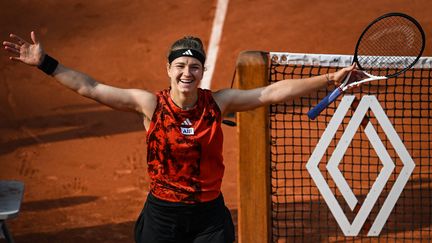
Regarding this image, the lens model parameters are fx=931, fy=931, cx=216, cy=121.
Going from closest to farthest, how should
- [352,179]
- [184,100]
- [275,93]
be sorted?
1. [184,100]
2. [275,93]
3. [352,179]

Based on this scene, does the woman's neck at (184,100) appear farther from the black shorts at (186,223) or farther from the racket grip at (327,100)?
the racket grip at (327,100)

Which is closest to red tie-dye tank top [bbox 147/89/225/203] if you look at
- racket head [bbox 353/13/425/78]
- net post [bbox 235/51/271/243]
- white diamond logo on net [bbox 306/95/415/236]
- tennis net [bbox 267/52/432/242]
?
net post [bbox 235/51/271/243]

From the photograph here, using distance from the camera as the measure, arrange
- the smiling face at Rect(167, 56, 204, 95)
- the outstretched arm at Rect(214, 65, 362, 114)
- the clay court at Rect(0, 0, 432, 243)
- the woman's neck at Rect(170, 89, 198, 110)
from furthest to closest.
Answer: the clay court at Rect(0, 0, 432, 243) → the outstretched arm at Rect(214, 65, 362, 114) → the woman's neck at Rect(170, 89, 198, 110) → the smiling face at Rect(167, 56, 204, 95)

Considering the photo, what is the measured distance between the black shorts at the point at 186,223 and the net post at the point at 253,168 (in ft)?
5.19

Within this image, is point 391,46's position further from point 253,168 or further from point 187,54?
point 187,54

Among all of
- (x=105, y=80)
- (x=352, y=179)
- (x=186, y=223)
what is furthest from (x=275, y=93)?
(x=105, y=80)

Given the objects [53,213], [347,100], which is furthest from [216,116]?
[53,213]

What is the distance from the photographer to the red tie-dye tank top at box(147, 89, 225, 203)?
20.2ft

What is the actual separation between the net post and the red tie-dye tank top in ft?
5.13

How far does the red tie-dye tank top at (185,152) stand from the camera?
6.16 meters

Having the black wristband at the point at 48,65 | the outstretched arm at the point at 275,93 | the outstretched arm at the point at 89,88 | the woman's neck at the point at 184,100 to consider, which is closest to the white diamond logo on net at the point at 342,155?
the outstretched arm at the point at 275,93

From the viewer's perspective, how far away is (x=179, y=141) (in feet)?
20.2

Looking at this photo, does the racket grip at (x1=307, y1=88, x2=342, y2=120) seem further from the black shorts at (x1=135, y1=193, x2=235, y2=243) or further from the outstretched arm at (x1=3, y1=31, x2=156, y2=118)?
the outstretched arm at (x1=3, y1=31, x2=156, y2=118)

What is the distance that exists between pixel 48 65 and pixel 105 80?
299 inches
